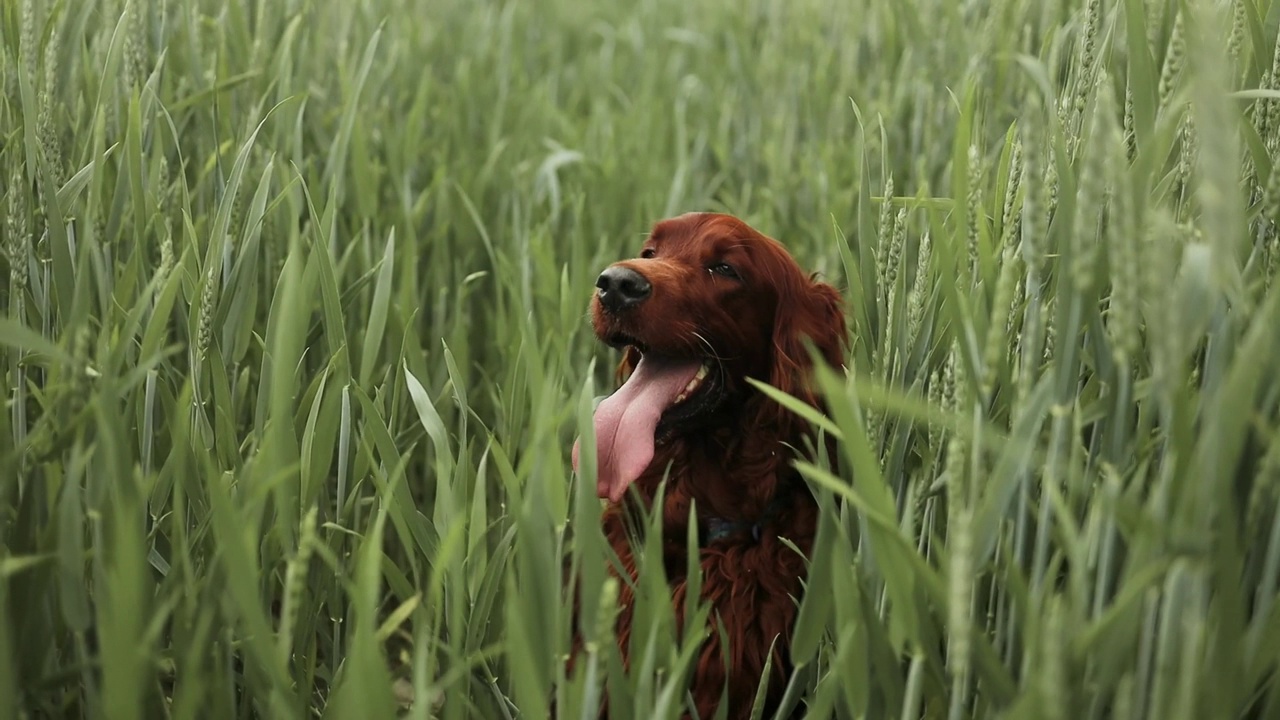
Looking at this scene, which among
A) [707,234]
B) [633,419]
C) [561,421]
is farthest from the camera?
[707,234]

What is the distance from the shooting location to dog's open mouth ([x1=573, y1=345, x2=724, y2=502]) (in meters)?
1.49

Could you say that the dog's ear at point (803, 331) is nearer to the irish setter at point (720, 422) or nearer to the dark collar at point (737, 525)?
the irish setter at point (720, 422)

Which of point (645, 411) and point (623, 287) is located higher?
point (623, 287)

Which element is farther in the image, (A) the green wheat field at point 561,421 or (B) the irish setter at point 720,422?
(B) the irish setter at point 720,422

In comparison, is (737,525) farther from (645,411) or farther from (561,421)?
(561,421)

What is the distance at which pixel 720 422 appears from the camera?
64.2 inches

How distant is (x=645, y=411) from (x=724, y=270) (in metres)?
0.26

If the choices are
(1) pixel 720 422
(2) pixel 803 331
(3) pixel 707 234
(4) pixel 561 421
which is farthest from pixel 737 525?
(4) pixel 561 421

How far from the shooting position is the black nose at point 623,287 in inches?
61.6

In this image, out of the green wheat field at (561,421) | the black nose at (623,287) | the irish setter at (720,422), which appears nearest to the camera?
the green wheat field at (561,421)

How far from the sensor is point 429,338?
2.38m

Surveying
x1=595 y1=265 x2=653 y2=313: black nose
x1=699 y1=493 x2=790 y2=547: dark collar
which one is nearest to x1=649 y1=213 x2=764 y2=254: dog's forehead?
x1=595 y1=265 x2=653 y2=313: black nose

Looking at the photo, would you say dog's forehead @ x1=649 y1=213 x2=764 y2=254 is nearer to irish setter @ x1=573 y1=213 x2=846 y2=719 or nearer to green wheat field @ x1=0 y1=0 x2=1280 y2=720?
irish setter @ x1=573 y1=213 x2=846 y2=719

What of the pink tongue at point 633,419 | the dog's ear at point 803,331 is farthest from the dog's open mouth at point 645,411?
the dog's ear at point 803,331
